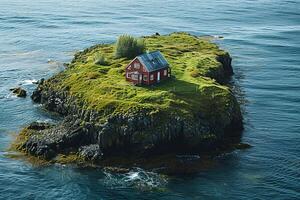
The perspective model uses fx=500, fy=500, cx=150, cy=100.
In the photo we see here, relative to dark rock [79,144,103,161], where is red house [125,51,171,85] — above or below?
above

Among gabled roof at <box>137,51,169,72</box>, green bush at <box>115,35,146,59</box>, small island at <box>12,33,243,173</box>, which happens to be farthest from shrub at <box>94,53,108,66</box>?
gabled roof at <box>137,51,169,72</box>

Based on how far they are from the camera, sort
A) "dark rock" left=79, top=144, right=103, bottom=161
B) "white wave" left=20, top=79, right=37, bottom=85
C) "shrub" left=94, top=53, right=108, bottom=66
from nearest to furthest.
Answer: "dark rock" left=79, top=144, right=103, bottom=161, "shrub" left=94, top=53, right=108, bottom=66, "white wave" left=20, top=79, right=37, bottom=85

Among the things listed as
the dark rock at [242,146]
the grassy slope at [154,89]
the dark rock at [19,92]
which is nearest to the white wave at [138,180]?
the grassy slope at [154,89]

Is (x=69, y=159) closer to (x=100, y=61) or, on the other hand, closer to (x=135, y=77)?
(x=135, y=77)

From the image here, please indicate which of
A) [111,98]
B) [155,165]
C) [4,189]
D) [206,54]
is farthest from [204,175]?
[206,54]

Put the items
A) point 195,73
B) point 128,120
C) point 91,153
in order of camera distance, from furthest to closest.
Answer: point 195,73 < point 128,120 < point 91,153

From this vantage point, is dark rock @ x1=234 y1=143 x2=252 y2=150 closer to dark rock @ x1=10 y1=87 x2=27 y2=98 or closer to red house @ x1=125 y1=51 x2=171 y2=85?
red house @ x1=125 y1=51 x2=171 y2=85

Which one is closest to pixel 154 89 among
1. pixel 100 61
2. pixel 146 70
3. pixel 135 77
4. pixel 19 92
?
pixel 146 70
